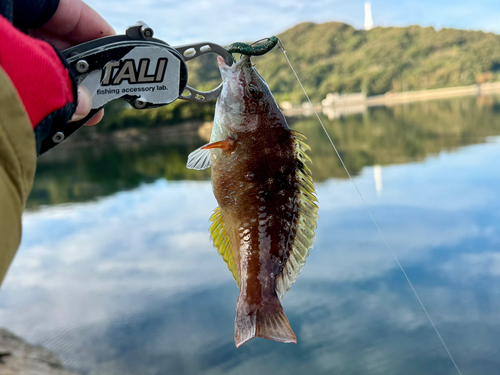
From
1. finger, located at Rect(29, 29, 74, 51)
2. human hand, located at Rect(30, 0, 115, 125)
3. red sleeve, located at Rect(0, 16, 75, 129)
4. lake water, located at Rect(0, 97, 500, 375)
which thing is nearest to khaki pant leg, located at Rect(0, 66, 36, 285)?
red sleeve, located at Rect(0, 16, 75, 129)

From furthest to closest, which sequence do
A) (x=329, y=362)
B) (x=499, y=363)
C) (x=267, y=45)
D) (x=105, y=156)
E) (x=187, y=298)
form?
(x=105, y=156) < (x=187, y=298) < (x=329, y=362) < (x=499, y=363) < (x=267, y=45)

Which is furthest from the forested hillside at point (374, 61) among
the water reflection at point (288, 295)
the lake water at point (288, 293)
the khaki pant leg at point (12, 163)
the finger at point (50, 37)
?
the khaki pant leg at point (12, 163)

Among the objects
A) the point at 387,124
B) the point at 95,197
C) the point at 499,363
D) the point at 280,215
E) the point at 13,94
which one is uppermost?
the point at 13,94

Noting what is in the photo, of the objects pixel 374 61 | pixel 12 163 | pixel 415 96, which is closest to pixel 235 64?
pixel 12 163

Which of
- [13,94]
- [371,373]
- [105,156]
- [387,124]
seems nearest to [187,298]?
[371,373]

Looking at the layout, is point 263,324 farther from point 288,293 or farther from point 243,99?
point 288,293

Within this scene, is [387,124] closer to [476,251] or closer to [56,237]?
[476,251]
